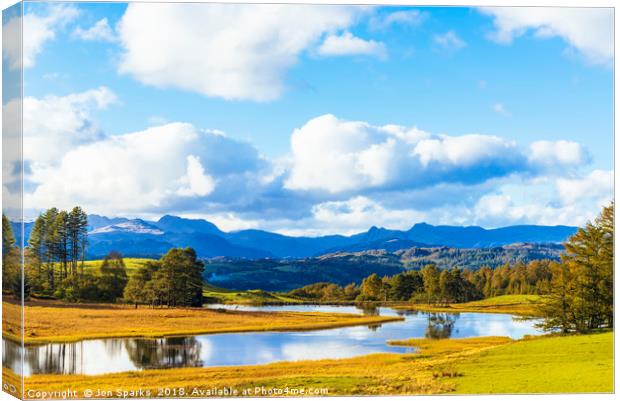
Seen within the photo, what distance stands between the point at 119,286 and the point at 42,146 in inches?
261

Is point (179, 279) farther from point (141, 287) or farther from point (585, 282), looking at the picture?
point (585, 282)

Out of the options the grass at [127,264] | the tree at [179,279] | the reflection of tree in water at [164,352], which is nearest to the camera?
the reflection of tree in water at [164,352]

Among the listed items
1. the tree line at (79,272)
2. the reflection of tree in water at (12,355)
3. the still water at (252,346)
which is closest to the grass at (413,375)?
the still water at (252,346)

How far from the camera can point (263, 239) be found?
107 feet

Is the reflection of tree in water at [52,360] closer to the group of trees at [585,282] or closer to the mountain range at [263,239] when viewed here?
the mountain range at [263,239]

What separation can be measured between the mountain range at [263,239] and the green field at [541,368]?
4.67 meters

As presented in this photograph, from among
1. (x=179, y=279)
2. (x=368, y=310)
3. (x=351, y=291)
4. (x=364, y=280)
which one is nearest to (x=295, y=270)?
(x=351, y=291)

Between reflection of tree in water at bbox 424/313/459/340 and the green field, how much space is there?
1.84m

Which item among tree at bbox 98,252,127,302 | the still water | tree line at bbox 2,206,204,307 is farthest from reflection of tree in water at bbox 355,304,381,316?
tree at bbox 98,252,127,302

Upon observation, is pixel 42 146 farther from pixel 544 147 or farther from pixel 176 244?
pixel 544 147

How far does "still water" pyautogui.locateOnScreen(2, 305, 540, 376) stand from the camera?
28.8 metres

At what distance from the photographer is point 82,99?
29.3 m

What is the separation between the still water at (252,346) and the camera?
28828 mm

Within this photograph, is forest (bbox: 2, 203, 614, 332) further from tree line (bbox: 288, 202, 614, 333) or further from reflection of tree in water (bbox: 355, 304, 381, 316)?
reflection of tree in water (bbox: 355, 304, 381, 316)
